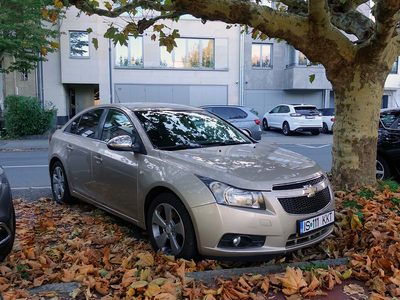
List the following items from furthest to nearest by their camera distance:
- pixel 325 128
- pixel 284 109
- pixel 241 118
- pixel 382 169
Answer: pixel 325 128 < pixel 284 109 < pixel 241 118 < pixel 382 169

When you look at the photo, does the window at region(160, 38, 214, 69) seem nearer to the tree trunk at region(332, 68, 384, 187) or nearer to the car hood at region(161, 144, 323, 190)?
the tree trunk at region(332, 68, 384, 187)

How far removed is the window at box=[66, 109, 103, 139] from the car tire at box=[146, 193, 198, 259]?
1860 millimetres

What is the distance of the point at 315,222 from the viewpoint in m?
3.49

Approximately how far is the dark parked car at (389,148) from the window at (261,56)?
62.5 feet

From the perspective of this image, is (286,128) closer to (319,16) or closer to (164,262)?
(319,16)

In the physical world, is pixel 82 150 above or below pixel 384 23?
below

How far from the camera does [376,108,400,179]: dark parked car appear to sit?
651 cm

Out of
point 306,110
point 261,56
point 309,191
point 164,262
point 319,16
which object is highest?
point 261,56

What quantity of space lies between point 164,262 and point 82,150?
226cm

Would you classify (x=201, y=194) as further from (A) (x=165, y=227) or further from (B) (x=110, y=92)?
(B) (x=110, y=92)

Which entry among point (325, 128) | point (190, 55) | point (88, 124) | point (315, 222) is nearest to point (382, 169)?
point (315, 222)

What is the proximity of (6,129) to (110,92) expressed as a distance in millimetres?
6507

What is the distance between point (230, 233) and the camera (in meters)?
3.19

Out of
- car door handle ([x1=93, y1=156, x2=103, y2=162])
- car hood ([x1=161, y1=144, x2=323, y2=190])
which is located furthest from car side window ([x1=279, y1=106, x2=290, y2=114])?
car door handle ([x1=93, y1=156, x2=103, y2=162])
